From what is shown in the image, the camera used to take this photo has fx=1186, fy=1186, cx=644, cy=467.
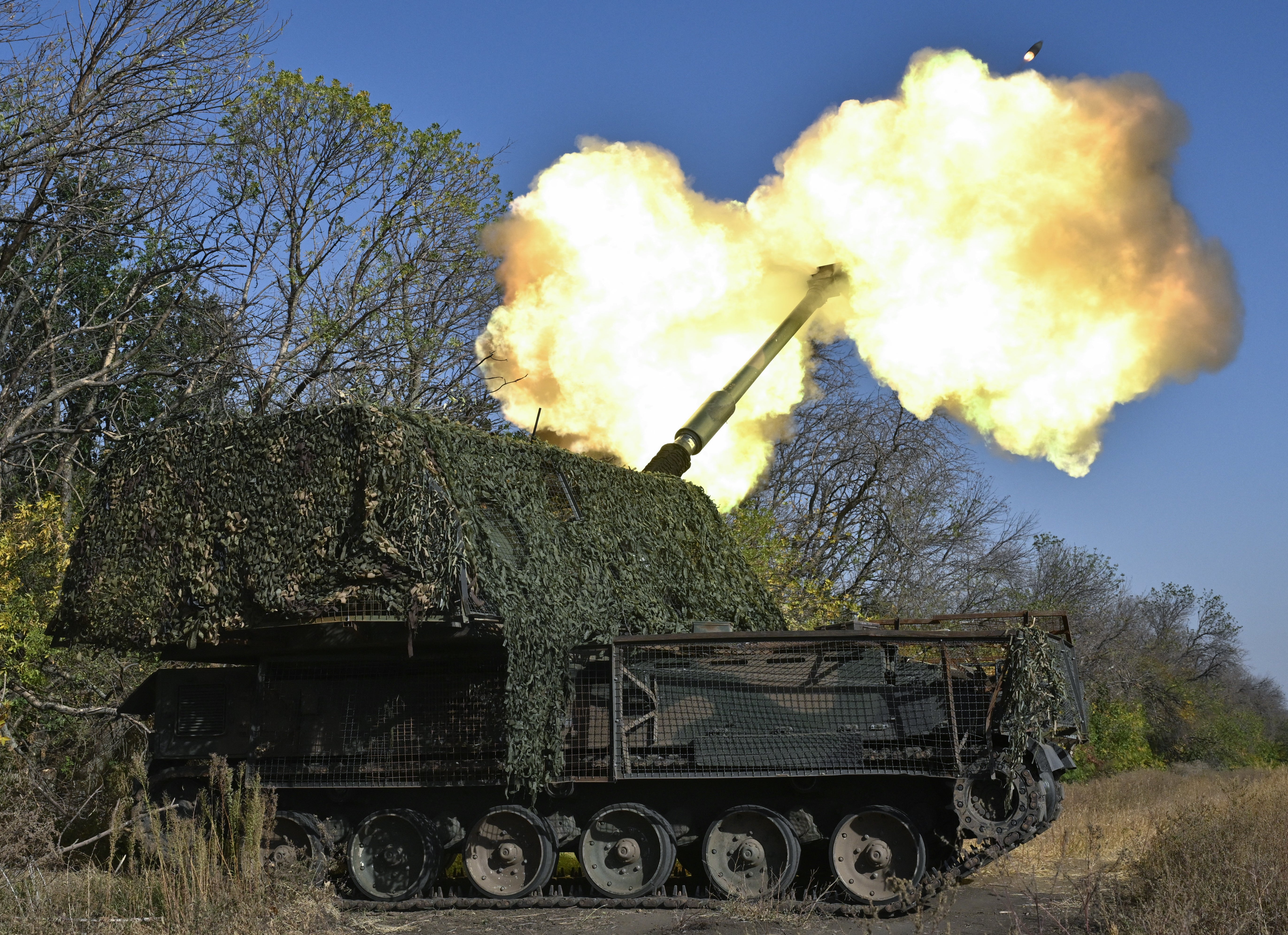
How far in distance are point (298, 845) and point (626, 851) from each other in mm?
3127

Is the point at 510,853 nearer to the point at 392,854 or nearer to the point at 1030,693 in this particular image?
the point at 392,854

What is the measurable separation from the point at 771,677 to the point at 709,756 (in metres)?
0.88

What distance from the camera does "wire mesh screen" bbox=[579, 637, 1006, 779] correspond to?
32.6 ft

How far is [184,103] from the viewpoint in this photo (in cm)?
1468

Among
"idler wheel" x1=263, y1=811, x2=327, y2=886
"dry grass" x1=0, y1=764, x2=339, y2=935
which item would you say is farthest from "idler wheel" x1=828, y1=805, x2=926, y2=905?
"idler wheel" x1=263, y1=811, x2=327, y2=886

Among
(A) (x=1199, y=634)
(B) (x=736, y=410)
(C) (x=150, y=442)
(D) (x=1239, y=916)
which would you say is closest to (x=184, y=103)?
(C) (x=150, y=442)

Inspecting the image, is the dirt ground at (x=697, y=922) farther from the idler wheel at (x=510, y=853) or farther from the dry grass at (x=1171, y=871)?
the dry grass at (x=1171, y=871)

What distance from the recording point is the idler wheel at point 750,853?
1013 cm

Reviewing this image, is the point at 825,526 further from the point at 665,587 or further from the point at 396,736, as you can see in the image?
the point at 396,736

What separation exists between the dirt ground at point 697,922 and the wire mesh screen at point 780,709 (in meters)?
1.13

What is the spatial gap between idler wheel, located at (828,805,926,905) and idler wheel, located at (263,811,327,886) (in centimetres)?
457

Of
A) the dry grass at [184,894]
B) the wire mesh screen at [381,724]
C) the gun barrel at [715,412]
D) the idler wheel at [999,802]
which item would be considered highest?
the gun barrel at [715,412]

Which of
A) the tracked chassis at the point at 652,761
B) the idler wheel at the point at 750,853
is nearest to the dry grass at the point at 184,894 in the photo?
the tracked chassis at the point at 652,761

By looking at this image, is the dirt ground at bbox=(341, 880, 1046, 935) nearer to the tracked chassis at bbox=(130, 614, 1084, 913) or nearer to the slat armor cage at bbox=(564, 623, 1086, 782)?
the tracked chassis at bbox=(130, 614, 1084, 913)
